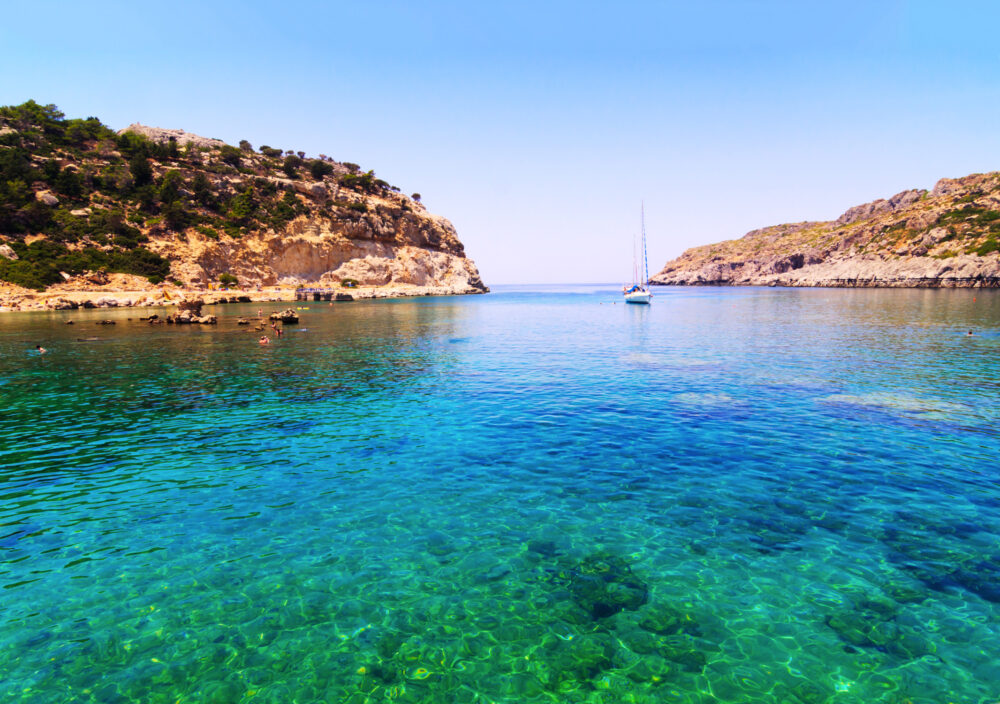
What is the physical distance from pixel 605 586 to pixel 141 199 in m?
117

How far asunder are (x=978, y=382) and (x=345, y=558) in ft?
95.2

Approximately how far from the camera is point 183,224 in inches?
3706

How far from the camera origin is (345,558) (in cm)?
909

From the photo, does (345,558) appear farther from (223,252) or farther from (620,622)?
(223,252)

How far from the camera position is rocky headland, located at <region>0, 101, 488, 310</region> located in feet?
251

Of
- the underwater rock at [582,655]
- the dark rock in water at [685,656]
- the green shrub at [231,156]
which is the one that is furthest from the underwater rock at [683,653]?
the green shrub at [231,156]

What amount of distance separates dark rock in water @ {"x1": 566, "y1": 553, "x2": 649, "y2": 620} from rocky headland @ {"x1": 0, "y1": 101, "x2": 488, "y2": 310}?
281 ft

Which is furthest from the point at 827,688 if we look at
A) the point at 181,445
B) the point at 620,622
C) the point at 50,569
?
the point at 181,445

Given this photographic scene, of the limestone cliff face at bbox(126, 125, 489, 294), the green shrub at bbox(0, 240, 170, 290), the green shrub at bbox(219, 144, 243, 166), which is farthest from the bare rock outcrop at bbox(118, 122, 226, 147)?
the green shrub at bbox(0, 240, 170, 290)

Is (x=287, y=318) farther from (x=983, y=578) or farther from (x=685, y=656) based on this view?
(x=983, y=578)

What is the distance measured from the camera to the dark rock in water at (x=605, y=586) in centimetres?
768

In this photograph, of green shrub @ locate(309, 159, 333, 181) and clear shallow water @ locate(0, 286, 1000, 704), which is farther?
green shrub @ locate(309, 159, 333, 181)

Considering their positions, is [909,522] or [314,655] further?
[909,522]

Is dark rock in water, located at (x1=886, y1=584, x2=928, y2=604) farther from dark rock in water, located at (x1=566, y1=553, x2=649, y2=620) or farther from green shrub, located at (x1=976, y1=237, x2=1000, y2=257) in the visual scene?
green shrub, located at (x1=976, y1=237, x2=1000, y2=257)
